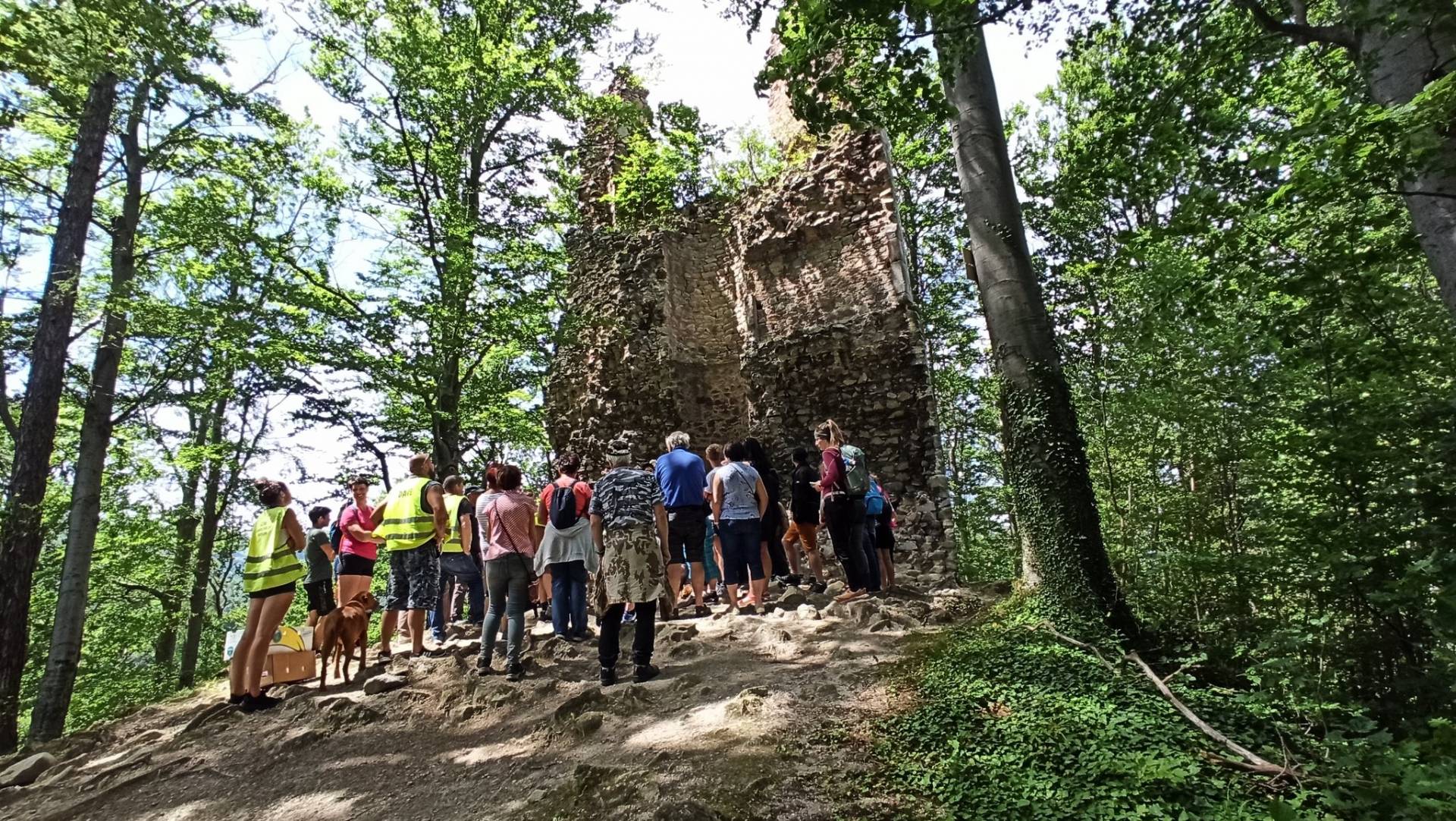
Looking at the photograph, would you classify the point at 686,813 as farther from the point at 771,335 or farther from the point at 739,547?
the point at 771,335

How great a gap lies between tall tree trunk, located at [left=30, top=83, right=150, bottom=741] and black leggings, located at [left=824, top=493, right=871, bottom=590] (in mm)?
9052

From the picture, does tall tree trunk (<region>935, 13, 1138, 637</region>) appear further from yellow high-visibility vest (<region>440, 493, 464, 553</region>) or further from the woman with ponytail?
yellow high-visibility vest (<region>440, 493, 464, 553</region>)

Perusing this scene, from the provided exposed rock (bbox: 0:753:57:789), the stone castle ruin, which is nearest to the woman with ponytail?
the stone castle ruin

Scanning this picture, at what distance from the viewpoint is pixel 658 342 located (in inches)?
469

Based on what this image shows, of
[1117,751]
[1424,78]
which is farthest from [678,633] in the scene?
[1424,78]

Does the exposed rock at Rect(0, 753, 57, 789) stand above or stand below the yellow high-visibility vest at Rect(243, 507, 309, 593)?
below

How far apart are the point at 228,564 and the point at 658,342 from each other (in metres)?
14.4

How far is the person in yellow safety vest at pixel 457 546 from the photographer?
6.57 metres

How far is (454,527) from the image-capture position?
660 cm

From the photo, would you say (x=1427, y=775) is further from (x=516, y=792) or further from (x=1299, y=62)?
(x=1299, y=62)

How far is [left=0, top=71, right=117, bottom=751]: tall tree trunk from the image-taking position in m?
7.90

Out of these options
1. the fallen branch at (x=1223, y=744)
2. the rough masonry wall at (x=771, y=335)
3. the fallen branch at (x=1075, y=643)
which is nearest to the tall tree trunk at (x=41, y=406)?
the rough masonry wall at (x=771, y=335)

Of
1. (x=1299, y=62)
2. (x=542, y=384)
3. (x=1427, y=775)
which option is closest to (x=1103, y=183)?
(x=1427, y=775)

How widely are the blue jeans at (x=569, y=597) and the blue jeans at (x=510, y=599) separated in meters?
0.33
